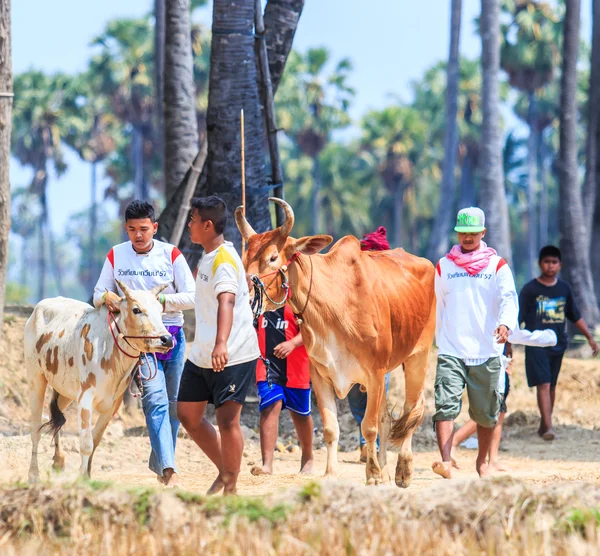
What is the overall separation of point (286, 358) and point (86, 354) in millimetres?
2502

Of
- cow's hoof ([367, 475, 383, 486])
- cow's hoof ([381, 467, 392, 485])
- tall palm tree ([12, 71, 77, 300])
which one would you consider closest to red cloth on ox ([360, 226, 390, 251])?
cow's hoof ([381, 467, 392, 485])

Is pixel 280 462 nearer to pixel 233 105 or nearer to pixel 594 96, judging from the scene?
pixel 233 105

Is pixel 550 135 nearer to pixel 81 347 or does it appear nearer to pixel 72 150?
pixel 72 150

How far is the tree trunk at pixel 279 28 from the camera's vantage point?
14.3 m

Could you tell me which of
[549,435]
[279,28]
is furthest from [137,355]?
[279,28]

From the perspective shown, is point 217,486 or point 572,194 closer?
point 217,486

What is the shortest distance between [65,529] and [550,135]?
68.5 metres

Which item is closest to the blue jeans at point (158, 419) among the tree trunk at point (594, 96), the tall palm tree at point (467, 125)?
the tree trunk at point (594, 96)

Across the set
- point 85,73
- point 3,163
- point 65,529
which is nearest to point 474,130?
point 85,73

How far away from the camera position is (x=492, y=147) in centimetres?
2417

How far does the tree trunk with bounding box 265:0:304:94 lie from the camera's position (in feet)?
47.0

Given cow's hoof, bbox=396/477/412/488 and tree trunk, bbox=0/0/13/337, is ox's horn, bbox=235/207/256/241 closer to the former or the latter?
cow's hoof, bbox=396/477/412/488

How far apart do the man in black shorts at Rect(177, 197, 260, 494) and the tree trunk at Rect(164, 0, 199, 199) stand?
26.8ft

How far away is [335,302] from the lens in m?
9.02
